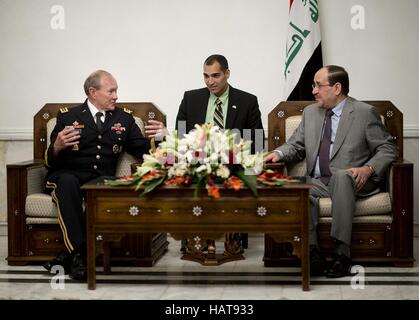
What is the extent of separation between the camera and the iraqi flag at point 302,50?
20.4 ft

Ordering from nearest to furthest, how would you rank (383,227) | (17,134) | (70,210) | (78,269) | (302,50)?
(78,269), (70,210), (383,227), (302,50), (17,134)

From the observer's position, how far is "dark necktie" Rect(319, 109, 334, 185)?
5.35 metres

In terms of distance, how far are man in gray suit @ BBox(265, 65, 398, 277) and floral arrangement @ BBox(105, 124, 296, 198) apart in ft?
2.28

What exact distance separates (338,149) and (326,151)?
0.09m

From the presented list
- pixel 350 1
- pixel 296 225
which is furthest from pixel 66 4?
pixel 296 225

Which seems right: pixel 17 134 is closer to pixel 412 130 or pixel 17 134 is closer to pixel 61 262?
pixel 61 262

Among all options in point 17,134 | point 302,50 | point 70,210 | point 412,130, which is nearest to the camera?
point 70,210

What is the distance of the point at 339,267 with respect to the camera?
491 cm

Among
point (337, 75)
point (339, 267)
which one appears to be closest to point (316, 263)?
point (339, 267)

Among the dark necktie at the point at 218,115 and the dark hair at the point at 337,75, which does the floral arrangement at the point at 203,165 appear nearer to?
the dark hair at the point at 337,75

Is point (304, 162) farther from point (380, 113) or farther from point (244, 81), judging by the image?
point (244, 81)

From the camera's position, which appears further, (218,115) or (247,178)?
(218,115)

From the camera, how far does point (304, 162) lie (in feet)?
18.6

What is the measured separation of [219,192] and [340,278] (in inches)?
40.0
